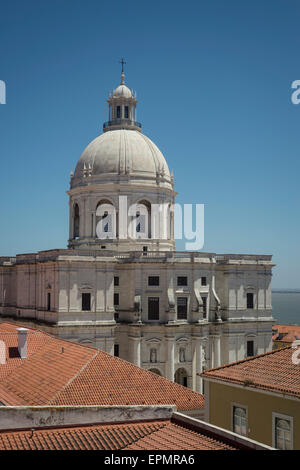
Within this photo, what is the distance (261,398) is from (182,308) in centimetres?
3242

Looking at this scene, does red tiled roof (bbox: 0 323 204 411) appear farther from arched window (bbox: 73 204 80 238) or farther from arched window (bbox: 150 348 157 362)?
arched window (bbox: 73 204 80 238)

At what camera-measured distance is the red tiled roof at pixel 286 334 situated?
78.6 m

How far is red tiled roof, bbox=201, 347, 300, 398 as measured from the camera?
2011cm

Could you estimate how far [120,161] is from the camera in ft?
190

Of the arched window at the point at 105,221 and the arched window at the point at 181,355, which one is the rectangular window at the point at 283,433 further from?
the arched window at the point at 105,221

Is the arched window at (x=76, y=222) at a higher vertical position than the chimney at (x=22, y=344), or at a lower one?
higher

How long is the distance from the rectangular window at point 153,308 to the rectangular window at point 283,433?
32611 millimetres

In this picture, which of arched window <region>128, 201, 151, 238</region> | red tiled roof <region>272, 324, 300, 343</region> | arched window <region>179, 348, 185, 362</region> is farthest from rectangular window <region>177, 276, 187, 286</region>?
red tiled roof <region>272, 324, 300, 343</region>

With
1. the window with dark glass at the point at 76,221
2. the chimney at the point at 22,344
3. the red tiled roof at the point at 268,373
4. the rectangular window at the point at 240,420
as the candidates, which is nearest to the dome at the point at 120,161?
the window with dark glass at the point at 76,221

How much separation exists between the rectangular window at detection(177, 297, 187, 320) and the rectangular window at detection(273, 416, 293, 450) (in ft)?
108

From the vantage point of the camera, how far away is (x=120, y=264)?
52875 millimetres

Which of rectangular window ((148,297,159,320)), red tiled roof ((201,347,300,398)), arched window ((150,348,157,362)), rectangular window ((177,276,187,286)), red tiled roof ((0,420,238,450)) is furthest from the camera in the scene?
rectangular window ((177,276,187,286))
